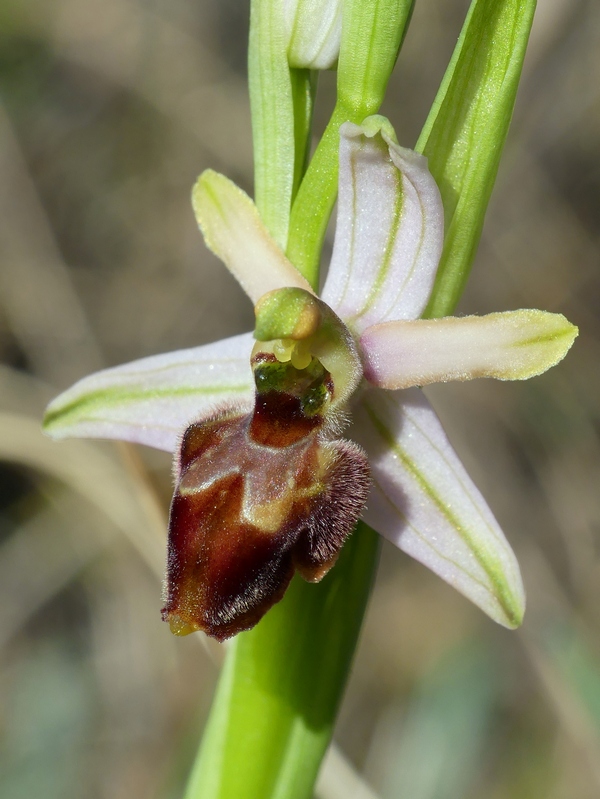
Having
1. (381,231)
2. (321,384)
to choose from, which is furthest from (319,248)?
(321,384)

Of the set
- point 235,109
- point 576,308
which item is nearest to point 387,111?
point 235,109

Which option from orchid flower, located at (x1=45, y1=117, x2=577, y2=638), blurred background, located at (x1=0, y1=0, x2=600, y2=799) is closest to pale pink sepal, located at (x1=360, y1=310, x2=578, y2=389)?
orchid flower, located at (x1=45, y1=117, x2=577, y2=638)

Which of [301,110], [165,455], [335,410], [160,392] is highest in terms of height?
[301,110]

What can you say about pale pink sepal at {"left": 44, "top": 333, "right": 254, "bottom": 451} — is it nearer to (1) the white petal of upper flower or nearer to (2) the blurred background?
(1) the white petal of upper flower

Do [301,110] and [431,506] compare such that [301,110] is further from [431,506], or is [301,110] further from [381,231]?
[431,506]

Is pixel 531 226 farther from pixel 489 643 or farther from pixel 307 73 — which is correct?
pixel 307 73

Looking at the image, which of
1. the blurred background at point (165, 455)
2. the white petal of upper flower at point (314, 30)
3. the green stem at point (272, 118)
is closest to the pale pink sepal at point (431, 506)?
the green stem at point (272, 118)
